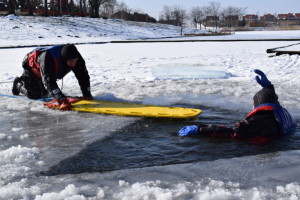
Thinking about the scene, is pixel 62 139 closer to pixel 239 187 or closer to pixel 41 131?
pixel 41 131

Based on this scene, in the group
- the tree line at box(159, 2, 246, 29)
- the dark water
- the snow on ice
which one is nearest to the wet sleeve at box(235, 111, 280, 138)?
the dark water

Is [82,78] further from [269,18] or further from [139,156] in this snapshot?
[269,18]

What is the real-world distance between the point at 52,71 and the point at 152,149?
2525 mm

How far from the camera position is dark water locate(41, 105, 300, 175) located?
3.17 metres

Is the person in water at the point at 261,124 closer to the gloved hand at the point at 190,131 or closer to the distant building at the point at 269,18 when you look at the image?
the gloved hand at the point at 190,131

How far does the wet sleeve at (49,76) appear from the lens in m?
5.23

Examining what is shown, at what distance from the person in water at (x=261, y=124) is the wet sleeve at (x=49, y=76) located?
2190 millimetres

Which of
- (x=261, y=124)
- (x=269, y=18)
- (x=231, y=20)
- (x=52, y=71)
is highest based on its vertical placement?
(x=269, y=18)

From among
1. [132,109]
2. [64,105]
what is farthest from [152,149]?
[64,105]

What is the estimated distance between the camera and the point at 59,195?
2.55 m

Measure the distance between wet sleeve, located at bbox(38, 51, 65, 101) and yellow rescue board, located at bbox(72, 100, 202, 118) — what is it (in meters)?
Answer: 0.31

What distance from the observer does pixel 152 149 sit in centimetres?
354

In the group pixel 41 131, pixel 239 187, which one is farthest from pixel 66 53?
pixel 239 187

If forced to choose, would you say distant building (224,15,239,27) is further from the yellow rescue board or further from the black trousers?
the yellow rescue board
